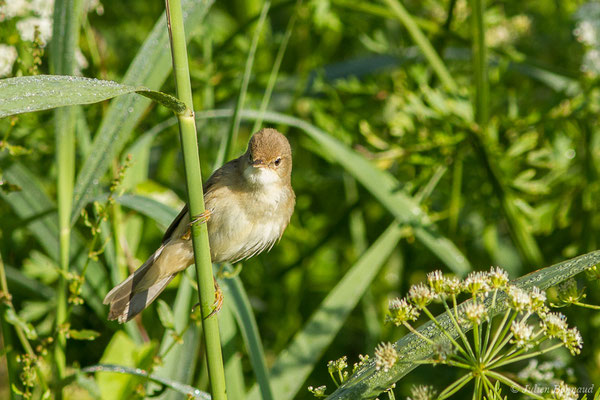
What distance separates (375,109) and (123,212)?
1423 mm

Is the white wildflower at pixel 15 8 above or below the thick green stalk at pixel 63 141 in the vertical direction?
above

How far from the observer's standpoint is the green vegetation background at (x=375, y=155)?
308cm

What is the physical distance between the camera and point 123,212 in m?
3.23

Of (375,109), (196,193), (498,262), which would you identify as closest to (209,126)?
(375,109)

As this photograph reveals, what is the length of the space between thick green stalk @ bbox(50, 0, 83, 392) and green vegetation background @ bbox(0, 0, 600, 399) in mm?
397

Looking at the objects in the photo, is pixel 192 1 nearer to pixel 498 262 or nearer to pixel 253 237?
pixel 253 237

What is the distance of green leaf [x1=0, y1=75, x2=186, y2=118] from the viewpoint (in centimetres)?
139

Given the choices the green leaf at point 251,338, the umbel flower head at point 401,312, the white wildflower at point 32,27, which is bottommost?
the umbel flower head at point 401,312

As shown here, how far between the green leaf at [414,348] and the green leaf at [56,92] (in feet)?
2.37

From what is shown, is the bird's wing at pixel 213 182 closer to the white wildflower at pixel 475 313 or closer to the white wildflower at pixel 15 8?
the white wildflower at pixel 15 8

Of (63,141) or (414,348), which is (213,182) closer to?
(63,141)

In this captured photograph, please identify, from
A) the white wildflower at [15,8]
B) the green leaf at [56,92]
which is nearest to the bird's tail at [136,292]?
the green leaf at [56,92]

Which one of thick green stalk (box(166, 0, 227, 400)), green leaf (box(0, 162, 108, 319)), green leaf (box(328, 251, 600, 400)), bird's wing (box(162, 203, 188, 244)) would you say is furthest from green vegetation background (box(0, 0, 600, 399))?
green leaf (box(328, 251, 600, 400))

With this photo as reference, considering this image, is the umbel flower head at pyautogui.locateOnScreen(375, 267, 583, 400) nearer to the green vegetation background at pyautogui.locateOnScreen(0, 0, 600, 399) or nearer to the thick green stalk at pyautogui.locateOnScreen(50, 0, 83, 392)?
the thick green stalk at pyautogui.locateOnScreen(50, 0, 83, 392)
